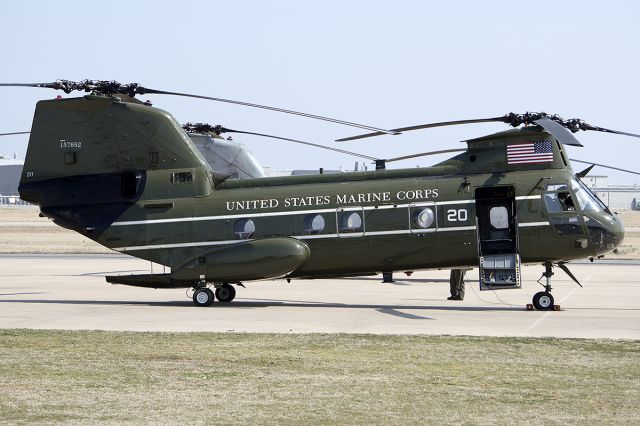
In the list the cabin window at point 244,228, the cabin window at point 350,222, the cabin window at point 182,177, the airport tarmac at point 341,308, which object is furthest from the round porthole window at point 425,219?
the cabin window at point 182,177

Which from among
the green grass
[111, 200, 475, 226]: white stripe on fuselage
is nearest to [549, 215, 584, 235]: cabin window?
[111, 200, 475, 226]: white stripe on fuselage

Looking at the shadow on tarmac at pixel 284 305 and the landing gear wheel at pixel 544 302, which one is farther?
the shadow on tarmac at pixel 284 305

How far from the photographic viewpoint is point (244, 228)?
23.3 meters

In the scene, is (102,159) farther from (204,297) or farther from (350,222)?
(350,222)

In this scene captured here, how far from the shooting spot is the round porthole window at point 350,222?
74.5 ft

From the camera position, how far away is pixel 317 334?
17.7 meters

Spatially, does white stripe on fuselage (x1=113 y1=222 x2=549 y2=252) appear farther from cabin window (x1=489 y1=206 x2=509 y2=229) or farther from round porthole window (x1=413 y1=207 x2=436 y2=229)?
cabin window (x1=489 y1=206 x2=509 y2=229)

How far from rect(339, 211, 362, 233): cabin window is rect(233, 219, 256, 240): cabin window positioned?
2.10 m

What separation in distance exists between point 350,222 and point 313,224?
0.87 metres

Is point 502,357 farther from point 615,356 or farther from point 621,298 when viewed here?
point 621,298

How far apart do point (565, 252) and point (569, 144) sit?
3021 mm

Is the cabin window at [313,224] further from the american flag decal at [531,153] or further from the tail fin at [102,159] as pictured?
the american flag decal at [531,153]

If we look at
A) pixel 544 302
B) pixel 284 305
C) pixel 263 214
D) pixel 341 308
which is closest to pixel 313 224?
pixel 263 214

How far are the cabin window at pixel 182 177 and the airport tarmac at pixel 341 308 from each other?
2973mm
